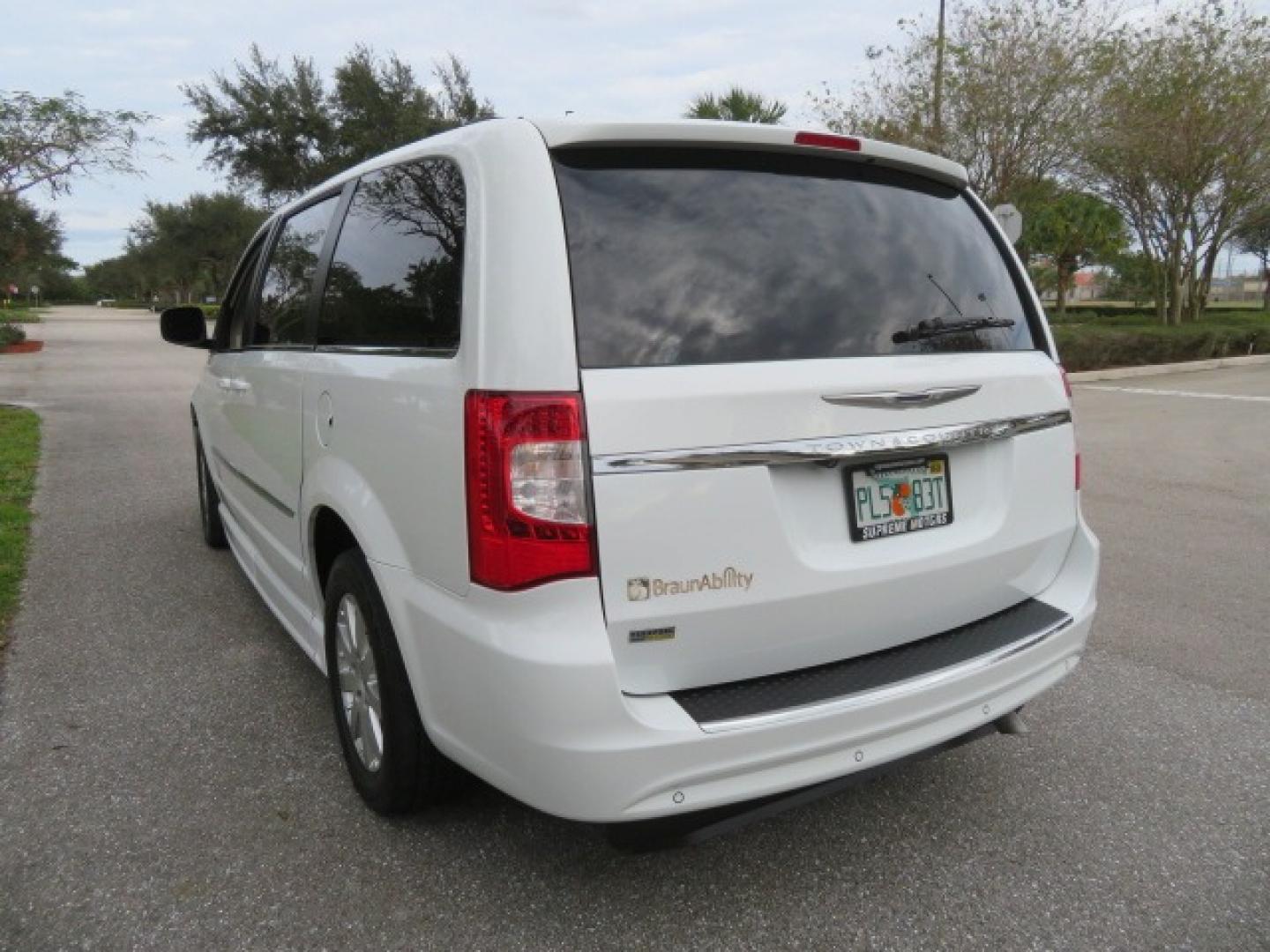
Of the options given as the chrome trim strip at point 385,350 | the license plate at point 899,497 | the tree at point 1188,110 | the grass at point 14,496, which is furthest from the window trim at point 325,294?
the tree at point 1188,110

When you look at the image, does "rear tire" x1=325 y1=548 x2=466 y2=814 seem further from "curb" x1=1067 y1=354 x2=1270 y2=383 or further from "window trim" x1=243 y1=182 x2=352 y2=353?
"curb" x1=1067 y1=354 x2=1270 y2=383

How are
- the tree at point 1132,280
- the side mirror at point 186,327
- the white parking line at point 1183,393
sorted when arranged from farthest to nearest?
the tree at point 1132,280 → the white parking line at point 1183,393 → the side mirror at point 186,327

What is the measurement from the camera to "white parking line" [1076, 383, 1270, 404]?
14258 millimetres

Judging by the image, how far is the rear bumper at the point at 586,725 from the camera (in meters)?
1.84

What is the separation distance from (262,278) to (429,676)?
2429 millimetres

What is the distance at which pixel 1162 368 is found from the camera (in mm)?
19625

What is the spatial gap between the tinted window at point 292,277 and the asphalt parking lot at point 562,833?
1332 millimetres

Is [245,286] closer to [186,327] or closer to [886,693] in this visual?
[186,327]

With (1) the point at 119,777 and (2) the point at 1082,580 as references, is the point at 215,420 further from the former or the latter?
(2) the point at 1082,580

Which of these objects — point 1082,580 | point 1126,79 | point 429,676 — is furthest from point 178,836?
point 1126,79

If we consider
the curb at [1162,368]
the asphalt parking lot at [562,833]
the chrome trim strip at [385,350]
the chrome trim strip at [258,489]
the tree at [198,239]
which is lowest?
the asphalt parking lot at [562,833]

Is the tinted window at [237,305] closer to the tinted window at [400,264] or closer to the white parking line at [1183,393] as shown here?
the tinted window at [400,264]

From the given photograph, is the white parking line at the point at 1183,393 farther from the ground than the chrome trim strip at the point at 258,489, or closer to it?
closer to it

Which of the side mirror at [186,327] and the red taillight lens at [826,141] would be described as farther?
the side mirror at [186,327]
